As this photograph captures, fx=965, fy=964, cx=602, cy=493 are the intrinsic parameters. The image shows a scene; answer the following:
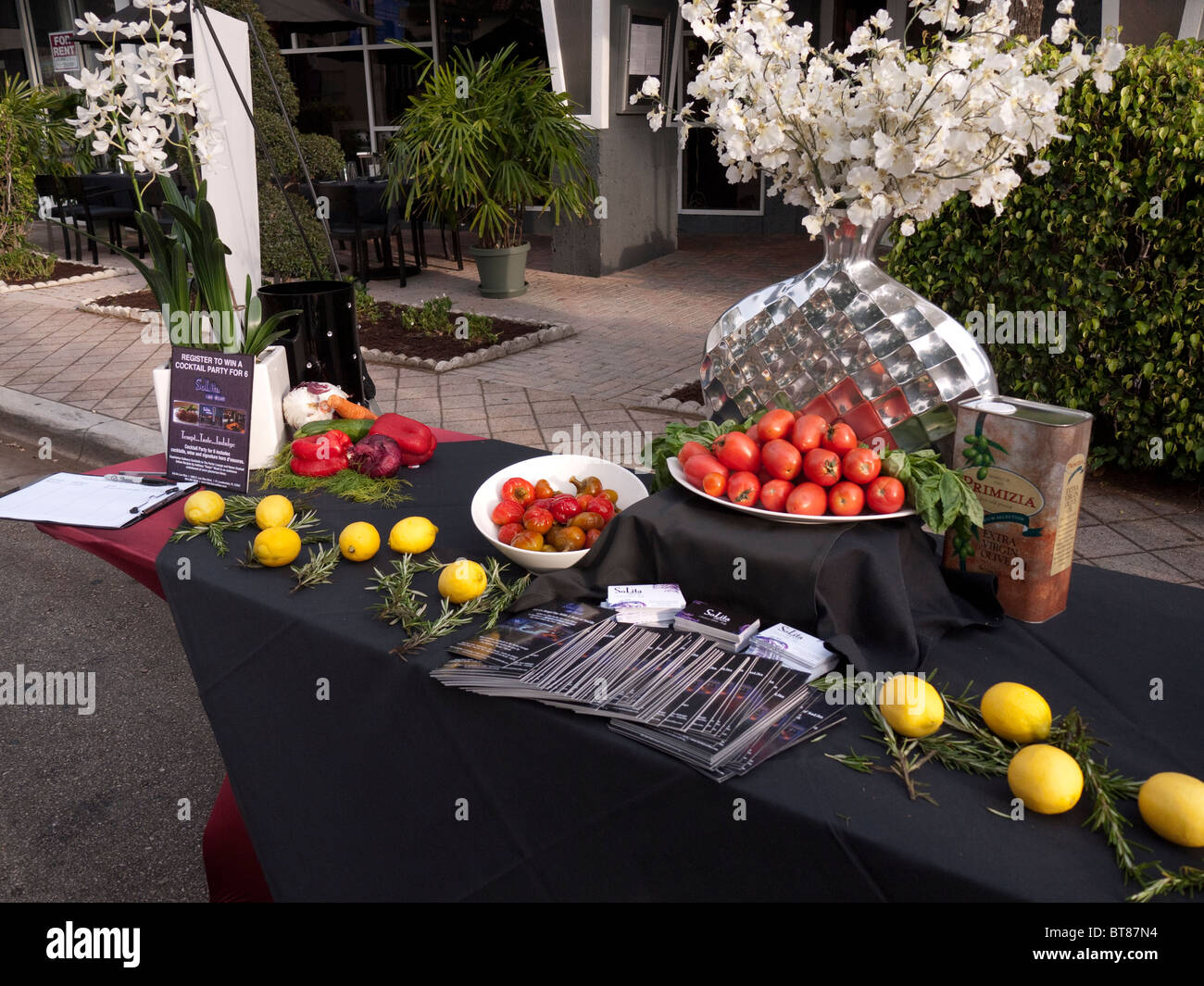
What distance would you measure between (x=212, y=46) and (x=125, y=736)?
2150mm

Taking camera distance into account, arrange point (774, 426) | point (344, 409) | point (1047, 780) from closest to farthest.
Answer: point (1047, 780) → point (774, 426) → point (344, 409)

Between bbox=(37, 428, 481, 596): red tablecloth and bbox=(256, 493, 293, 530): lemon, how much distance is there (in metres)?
0.23

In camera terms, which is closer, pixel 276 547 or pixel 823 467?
pixel 823 467

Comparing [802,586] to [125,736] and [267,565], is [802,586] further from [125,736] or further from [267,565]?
[125,736]

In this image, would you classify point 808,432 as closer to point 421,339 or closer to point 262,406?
point 262,406

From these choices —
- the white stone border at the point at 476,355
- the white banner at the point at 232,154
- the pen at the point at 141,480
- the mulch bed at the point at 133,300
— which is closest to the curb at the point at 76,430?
the white stone border at the point at 476,355

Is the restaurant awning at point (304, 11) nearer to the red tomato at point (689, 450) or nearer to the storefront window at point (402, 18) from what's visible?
the storefront window at point (402, 18)

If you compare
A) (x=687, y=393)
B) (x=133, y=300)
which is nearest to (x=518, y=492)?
(x=687, y=393)

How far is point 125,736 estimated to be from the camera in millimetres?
3016

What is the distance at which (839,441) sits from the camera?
1.73m

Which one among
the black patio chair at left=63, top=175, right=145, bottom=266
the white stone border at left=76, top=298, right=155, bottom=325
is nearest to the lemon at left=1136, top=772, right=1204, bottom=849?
the white stone border at left=76, top=298, right=155, bottom=325

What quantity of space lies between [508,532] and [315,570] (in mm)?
391

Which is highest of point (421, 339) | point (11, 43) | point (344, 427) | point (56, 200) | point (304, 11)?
point (11, 43)

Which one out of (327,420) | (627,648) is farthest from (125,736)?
(627,648)
